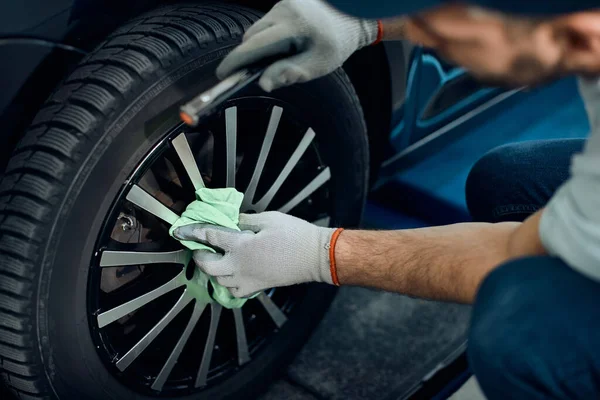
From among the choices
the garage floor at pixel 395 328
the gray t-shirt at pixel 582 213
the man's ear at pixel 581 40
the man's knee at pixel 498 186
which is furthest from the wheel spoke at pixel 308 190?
the man's ear at pixel 581 40

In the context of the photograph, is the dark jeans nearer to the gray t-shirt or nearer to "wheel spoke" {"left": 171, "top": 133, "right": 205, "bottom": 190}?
the gray t-shirt

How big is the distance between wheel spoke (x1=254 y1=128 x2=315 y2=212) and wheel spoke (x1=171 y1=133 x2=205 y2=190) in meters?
0.15

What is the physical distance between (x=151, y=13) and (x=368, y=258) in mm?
559

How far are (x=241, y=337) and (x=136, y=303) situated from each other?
0.93 feet

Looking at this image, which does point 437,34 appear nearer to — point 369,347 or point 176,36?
point 176,36

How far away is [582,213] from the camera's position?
873 mm

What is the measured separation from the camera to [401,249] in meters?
A: 1.19

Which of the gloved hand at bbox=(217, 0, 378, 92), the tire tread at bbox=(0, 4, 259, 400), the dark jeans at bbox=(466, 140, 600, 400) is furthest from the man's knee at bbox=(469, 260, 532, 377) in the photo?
the tire tread at bbox=(0, 4, 259, 400)

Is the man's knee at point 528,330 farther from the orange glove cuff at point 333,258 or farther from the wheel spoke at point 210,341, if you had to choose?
the wheel spoke at point 210,341

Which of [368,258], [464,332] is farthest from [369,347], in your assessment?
[368,258]

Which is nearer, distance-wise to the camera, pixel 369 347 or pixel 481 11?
pixel 481 11

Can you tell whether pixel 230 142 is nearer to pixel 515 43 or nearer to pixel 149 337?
pixel 149 337

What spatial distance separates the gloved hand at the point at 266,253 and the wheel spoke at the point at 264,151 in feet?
0.34

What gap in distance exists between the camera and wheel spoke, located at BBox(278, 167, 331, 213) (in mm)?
1444
